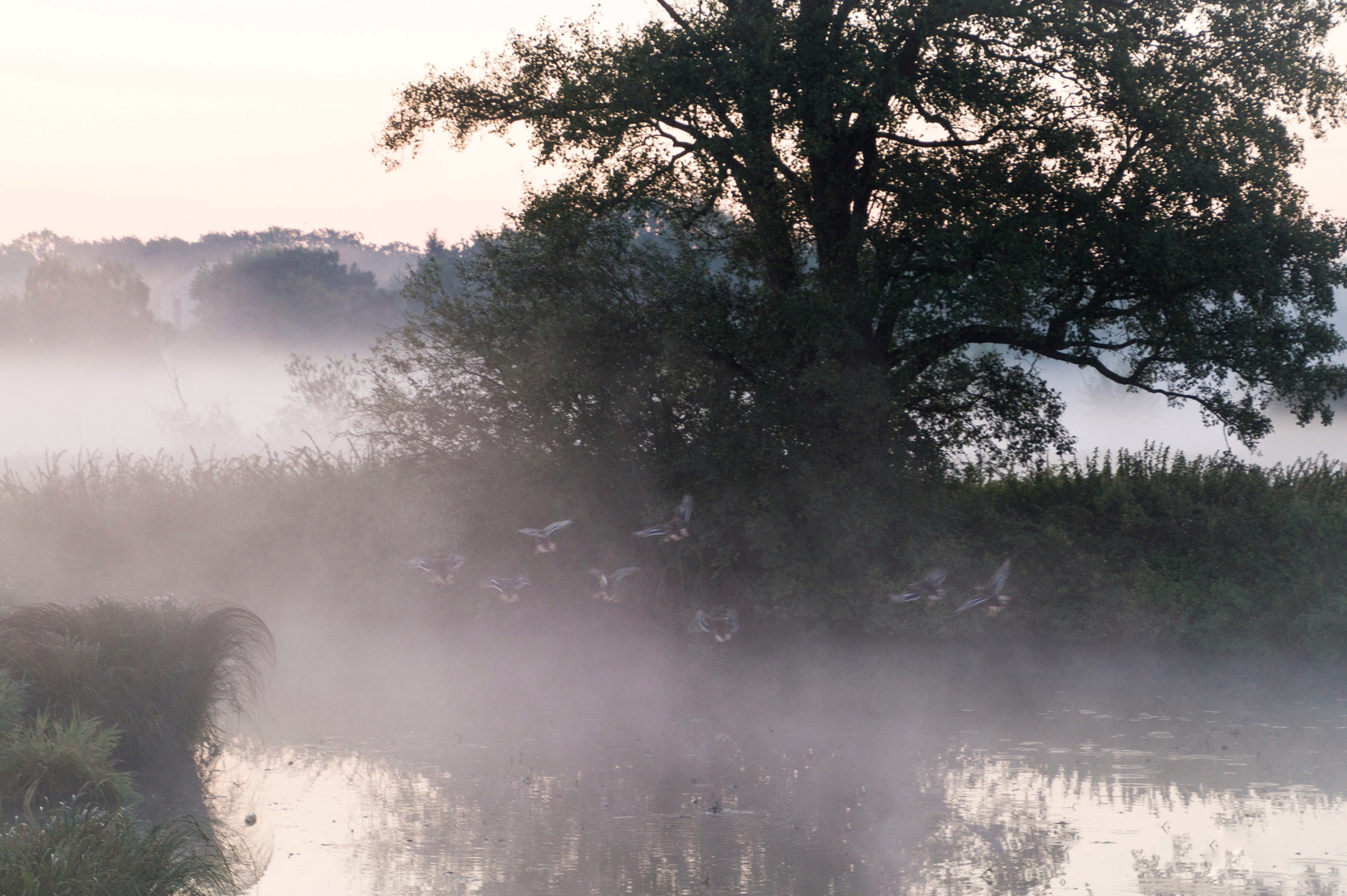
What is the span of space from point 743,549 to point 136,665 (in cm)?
766

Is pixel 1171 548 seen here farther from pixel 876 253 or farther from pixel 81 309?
pixel 81 309

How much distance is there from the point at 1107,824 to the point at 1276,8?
10799mm

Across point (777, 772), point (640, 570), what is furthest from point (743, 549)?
point (777, 772)

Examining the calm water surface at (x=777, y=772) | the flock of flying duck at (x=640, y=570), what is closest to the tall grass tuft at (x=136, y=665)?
the calm water surface at (x=777, y=772)

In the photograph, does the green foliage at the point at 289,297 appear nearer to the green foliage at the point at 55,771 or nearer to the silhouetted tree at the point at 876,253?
the silhouetted tree at the point at 876,253

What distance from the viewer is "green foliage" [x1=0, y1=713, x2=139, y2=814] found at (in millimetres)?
7984

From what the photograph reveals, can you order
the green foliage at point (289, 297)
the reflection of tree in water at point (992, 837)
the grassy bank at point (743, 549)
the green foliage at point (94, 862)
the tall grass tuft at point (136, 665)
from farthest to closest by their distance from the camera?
the green foliage at point (289, 297), the grassy bank at point (743, 549), the tall grass tuft at point (136, 665), the reflection of tree in water at point (992, 837), the green foliage at point (94, 862)

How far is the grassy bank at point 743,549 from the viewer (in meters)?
15.4

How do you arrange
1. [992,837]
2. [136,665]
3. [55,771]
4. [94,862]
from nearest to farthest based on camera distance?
[94,862], [55,771], [992,837], [136,665]

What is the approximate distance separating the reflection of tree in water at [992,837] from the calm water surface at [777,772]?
0.08ft

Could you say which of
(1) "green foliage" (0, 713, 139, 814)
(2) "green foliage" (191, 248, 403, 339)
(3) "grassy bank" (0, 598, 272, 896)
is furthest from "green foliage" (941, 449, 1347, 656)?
(2) "green foliage" (191, 248, 403, 339)

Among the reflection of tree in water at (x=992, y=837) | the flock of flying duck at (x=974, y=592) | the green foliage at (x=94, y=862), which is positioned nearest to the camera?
the green foliage at (x=94, y=862)

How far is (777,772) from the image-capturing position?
10711mm

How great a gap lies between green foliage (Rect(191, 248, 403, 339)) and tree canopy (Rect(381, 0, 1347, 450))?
2152 inches
